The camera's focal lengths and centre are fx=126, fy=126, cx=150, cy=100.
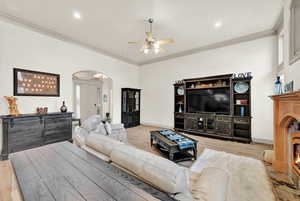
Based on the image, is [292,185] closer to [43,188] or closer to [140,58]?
[43,188]

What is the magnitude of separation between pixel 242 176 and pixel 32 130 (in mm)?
4476

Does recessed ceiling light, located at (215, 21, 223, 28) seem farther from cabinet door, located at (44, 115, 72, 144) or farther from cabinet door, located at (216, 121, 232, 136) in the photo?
cabinet door, located at (44, 115, 72, 144)

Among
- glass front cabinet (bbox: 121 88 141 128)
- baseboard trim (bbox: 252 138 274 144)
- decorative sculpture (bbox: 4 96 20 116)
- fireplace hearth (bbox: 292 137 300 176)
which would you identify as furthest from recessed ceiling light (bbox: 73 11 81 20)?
baseboard trim (bbox: 252 138 274 144)

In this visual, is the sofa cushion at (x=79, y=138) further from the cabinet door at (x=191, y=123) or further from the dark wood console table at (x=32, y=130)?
the cabinet door at (x=191, y=123)

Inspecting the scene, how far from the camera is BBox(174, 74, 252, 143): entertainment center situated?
4.09 meters

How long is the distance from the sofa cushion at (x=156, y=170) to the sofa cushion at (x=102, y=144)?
28 centimetres

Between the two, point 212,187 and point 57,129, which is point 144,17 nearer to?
point 212,187

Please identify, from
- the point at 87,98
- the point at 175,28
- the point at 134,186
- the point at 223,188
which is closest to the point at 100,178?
A: the point at 134,186

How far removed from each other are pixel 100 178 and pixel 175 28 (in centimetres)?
403

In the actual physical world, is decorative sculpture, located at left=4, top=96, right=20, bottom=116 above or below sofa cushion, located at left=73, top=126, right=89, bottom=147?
above

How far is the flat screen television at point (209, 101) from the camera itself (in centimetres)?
436

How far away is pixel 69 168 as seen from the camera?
1062 millimetres

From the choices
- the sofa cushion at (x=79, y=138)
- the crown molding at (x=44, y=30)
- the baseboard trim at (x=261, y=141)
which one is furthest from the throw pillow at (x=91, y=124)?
the baseboard trim at (x=261, y=141)

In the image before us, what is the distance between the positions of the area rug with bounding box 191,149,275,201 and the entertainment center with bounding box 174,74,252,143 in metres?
1.70
